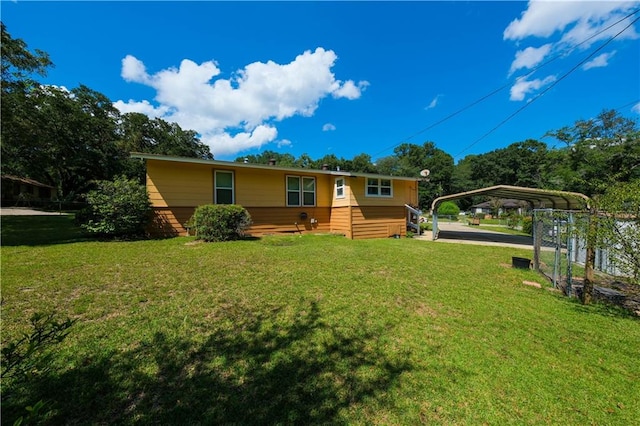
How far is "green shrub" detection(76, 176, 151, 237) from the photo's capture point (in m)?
8.04

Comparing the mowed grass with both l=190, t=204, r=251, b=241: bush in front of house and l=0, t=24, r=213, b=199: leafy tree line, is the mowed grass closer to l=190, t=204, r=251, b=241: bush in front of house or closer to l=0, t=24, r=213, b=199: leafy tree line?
l=190, t=204, r=251, b=241: bush in front of house

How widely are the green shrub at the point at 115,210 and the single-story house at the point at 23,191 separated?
2211 cm

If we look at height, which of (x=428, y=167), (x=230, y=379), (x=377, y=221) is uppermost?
(x=428, y=167)

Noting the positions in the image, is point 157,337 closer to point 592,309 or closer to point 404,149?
point 592,309

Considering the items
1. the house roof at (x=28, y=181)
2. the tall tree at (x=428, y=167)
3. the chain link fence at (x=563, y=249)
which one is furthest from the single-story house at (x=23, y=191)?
the tall tree at (x=428, y=167)

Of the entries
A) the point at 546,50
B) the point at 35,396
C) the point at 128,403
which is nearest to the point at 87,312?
the point at 35,396

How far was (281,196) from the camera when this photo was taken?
1188cm

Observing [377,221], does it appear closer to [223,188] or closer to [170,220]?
[223,188]

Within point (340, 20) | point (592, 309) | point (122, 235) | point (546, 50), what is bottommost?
point (592, 309)

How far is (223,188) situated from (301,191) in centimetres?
353

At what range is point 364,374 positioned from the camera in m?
2.47

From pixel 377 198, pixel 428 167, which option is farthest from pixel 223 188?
pixel 428 167

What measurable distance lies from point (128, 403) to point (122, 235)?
8.06 m

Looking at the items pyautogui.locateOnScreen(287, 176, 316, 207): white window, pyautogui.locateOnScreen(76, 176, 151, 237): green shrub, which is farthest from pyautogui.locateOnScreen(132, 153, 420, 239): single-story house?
pyautogui.locateOnScreen(76, 176, 151, 237): green shrub
